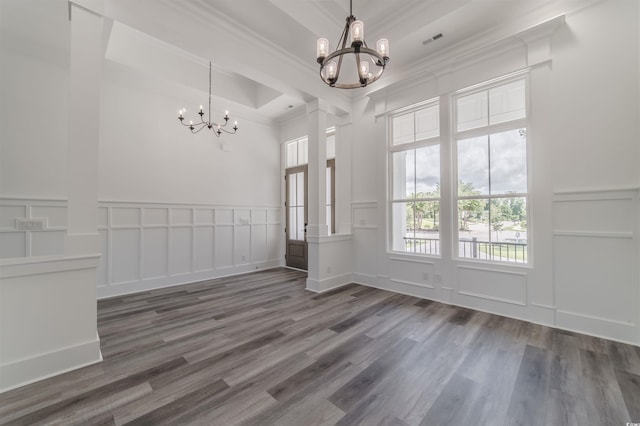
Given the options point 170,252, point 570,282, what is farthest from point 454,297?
point 170,252

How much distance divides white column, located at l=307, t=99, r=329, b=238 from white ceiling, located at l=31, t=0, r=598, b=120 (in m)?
0.31

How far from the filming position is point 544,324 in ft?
9.20

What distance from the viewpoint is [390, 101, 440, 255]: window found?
3814 mm

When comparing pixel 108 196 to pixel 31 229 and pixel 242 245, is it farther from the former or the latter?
pixel 242 245

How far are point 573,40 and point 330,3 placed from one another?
8.84 feet

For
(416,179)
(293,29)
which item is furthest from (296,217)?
(293,29)

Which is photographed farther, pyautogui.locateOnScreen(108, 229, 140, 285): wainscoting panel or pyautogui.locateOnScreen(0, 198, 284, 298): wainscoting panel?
pyautogui.locateOnScreen(108, 229, 140, 285): wainscoting panel

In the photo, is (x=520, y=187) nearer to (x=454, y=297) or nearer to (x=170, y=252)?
(x=454, y=297)

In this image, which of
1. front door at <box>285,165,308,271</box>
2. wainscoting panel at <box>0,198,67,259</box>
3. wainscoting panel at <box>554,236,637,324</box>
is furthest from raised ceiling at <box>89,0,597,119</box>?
wainscoting panel at <box>554,236,637,324</box>

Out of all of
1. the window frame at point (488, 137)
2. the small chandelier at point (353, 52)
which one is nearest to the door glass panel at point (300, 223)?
the window frame at point (488, 137)

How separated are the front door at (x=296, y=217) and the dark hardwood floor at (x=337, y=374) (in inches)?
105

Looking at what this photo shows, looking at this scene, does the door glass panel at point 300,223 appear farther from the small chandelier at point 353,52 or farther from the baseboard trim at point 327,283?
the small chandelier at point 353,52

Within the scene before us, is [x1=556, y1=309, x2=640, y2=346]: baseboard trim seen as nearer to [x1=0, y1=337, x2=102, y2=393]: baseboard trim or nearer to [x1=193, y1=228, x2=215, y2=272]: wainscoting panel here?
[x1=0, y1=337, x2=102, y2=393]: baseboard trim

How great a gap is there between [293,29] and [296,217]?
374cm
